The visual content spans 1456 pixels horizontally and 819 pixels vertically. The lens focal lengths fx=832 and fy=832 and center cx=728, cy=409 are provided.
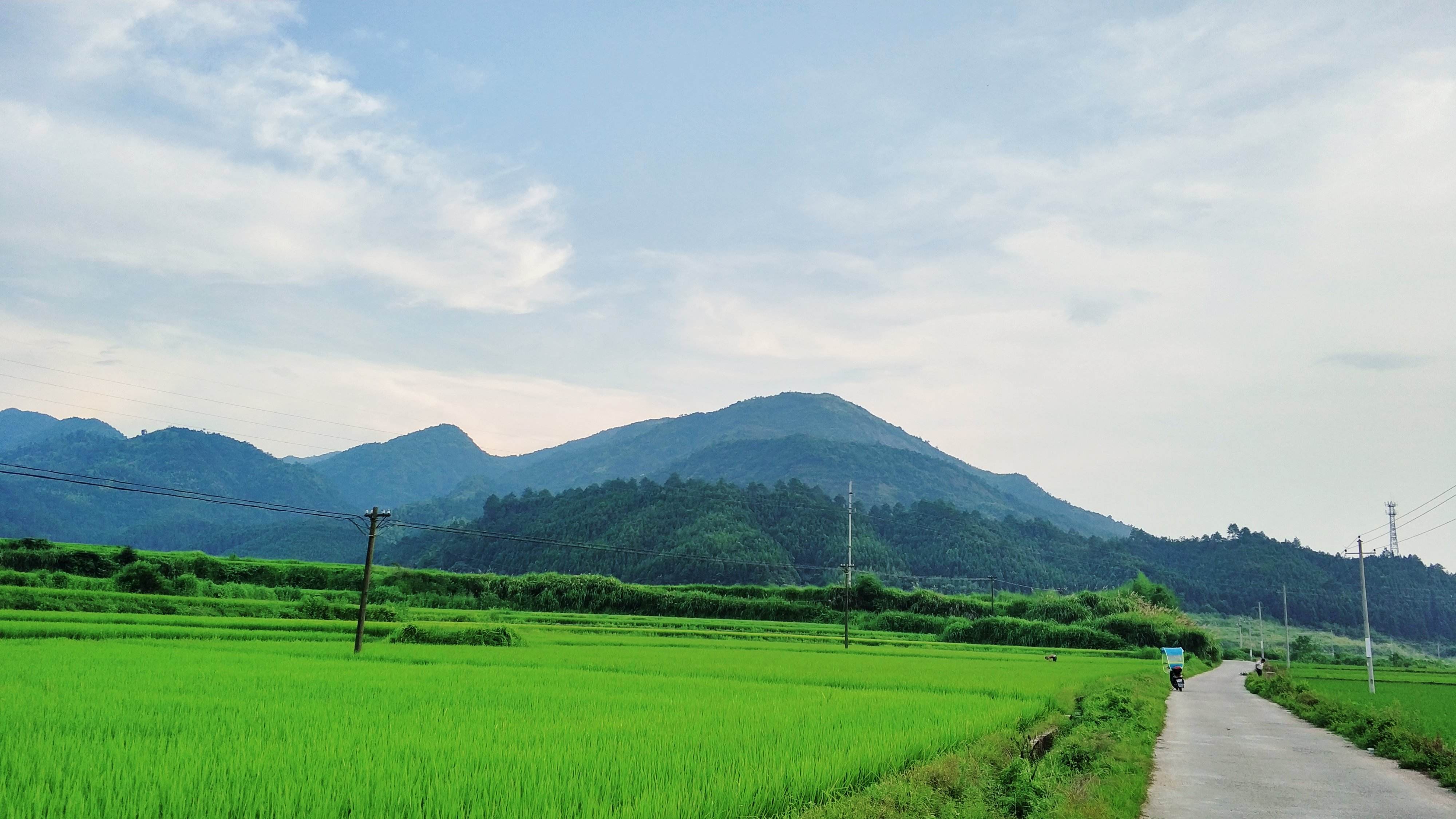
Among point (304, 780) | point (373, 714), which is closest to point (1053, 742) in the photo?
point (373, 714)

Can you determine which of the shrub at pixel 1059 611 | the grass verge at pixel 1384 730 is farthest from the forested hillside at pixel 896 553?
the grass verge at pixel 1384 730

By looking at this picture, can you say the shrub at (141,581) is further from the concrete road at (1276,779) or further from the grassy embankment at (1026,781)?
the concrete road at (1276,779)

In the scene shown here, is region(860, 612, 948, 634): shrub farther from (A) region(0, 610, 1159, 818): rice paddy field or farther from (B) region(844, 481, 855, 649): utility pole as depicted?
(A) region(0, 610, 1159, 818): rice paddy field

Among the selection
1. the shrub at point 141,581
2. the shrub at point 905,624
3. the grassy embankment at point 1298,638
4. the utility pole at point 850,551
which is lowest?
the grassy embankment at point 1298,638

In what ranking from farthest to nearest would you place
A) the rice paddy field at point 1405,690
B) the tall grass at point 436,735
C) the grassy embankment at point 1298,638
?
the grassy embankment at point 1298,638
the rice paddy field at point 1405,690
the tall grass at point 436,735

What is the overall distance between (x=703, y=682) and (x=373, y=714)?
8707 millimetres

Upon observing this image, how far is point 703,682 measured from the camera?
18.5 metres

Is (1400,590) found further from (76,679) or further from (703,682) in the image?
(76,679)

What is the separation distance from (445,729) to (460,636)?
2256 centimetres

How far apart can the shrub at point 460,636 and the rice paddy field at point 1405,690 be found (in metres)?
26.0

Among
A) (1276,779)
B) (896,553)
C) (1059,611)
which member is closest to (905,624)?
(1059,611)

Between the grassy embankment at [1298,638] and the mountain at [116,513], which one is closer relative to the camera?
the grassy embankment at [1298,638]

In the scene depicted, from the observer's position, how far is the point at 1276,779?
1203 cm

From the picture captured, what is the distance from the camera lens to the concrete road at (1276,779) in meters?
9.73
